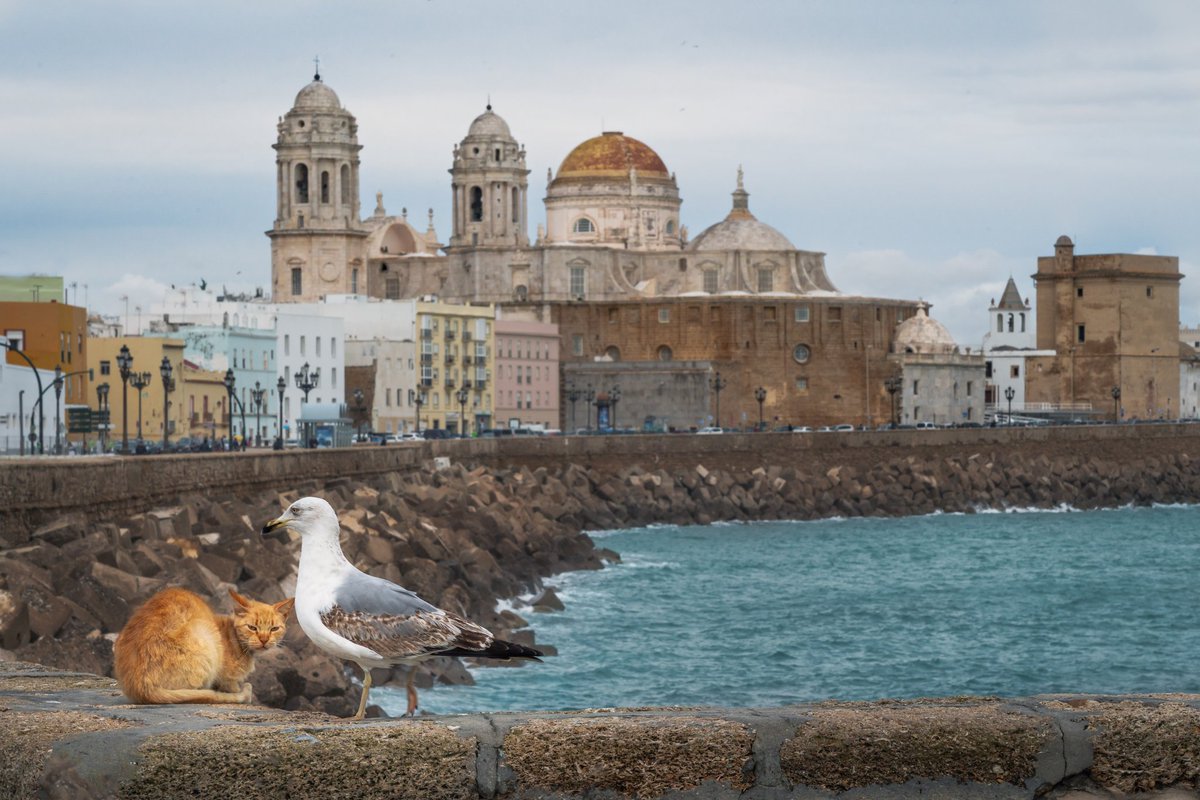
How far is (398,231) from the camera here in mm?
95438

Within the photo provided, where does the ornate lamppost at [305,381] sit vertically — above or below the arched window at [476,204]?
below

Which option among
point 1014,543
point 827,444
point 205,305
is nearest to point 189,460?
point 1014,543

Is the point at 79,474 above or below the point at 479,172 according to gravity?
below

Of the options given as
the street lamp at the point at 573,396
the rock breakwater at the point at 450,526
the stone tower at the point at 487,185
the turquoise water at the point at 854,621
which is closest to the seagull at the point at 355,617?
the rock breakwater at the point at 450,526

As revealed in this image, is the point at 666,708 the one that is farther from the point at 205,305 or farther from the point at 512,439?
the point at 205,305

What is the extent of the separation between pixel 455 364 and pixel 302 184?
11.1 meters

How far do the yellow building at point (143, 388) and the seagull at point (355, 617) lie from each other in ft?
164

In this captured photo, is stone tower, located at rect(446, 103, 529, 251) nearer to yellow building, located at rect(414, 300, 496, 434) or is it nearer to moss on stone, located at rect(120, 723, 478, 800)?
yellow building, located at rect(414, 300, 496, 434)

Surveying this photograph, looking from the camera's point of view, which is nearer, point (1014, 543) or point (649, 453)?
point (1014, 543)

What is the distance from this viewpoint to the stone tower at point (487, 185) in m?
89.7

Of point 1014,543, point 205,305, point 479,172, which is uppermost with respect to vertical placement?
point 479,172

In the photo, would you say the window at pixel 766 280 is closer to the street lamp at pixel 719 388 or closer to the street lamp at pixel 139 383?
the street lamp at pixel 719 388

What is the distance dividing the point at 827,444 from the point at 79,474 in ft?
139

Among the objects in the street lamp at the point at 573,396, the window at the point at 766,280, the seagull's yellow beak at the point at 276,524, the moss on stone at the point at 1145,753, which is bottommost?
the moss on stone at the point at 1145,753
